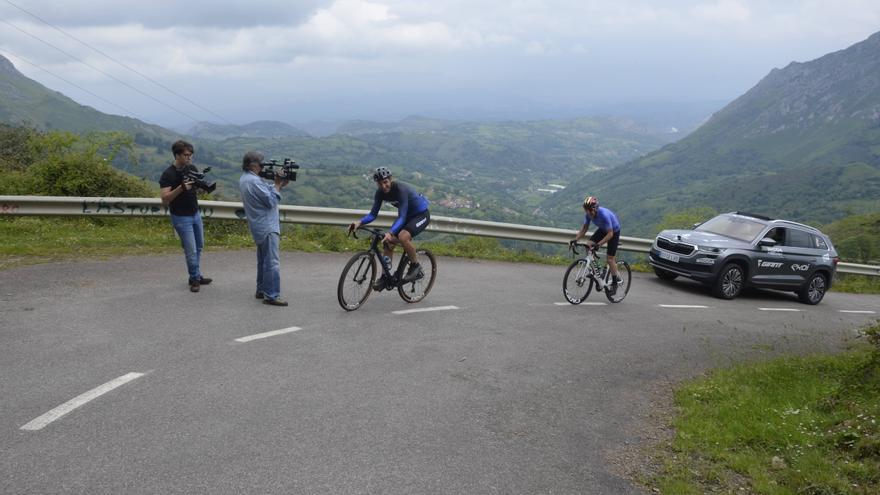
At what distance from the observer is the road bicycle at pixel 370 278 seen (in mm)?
8461

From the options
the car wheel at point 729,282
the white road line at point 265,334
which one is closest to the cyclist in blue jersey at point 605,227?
the car wheel at point 729,282

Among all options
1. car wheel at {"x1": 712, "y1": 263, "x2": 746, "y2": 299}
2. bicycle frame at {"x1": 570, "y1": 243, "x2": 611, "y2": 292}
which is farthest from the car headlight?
bicycle frame at {"x1": 570, "y1": 243, "x2": 611, "y2": 292}

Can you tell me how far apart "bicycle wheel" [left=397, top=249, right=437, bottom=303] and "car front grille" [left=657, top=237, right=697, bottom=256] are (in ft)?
23.9

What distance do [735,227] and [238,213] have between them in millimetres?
11558

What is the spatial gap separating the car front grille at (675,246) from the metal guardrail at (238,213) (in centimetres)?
215

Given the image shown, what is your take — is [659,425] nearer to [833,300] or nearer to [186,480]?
[186,480]

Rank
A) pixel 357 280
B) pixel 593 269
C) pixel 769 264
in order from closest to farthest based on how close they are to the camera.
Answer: pixel 357 280, pixel 593 269, pixel 769 264

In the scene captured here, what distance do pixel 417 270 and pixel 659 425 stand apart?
442 centimetres

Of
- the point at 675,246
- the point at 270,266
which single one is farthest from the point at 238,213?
the point at 675,246

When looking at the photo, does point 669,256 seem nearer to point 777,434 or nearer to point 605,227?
point 605,227

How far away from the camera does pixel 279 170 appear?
8.41 m

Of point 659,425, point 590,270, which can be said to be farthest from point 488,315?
point 659,425

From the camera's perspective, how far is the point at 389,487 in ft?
13.4

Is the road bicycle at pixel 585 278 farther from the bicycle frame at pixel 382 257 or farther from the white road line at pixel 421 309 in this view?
the bicycle frame at pixel 382 257
